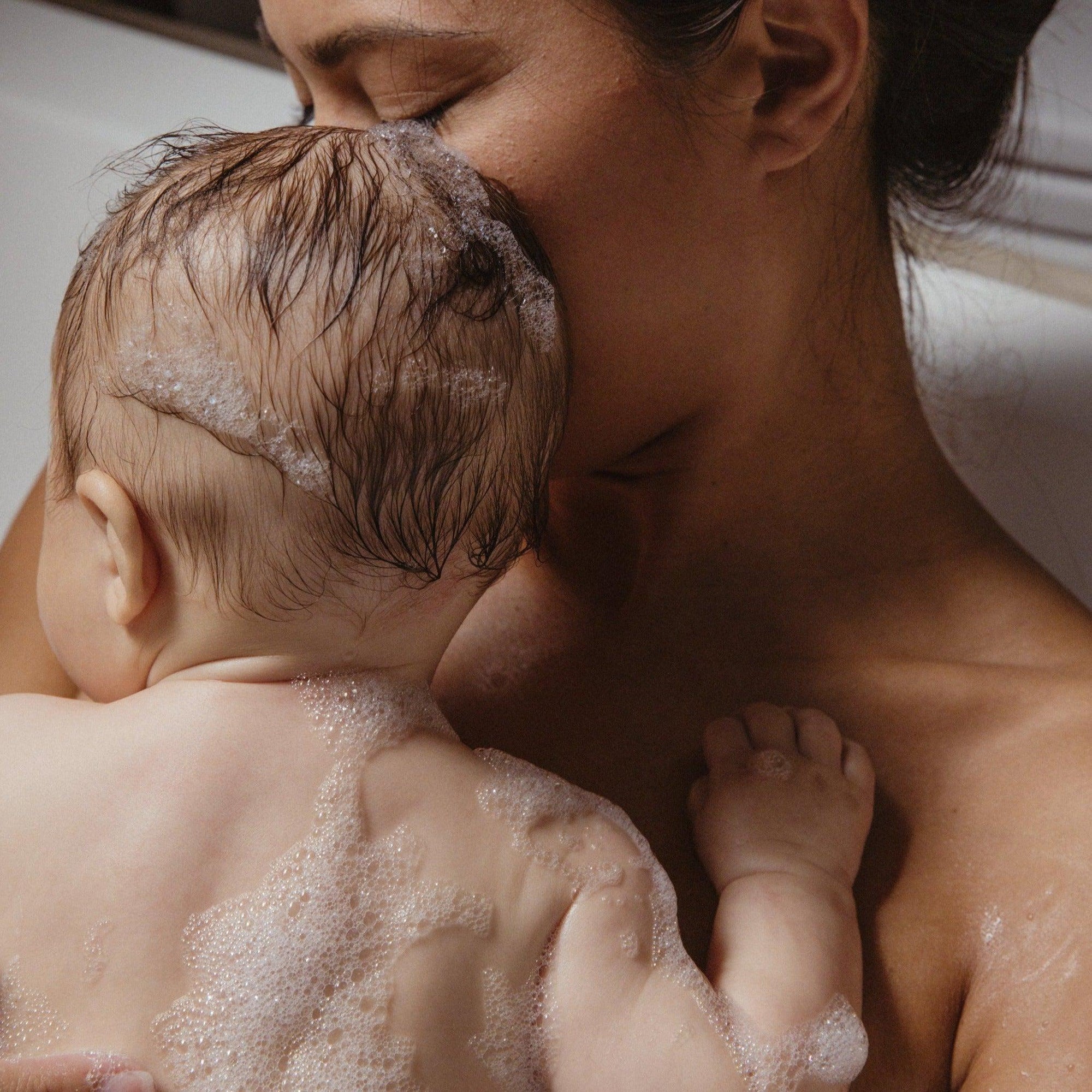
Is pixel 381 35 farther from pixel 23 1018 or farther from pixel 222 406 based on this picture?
pixel 23 1018

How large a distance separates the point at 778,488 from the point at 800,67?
312 mm

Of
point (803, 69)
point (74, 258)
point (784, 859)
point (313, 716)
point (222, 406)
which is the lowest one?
point (74, 258)

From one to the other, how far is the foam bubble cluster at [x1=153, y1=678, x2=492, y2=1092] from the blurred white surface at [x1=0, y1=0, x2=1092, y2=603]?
100 cm

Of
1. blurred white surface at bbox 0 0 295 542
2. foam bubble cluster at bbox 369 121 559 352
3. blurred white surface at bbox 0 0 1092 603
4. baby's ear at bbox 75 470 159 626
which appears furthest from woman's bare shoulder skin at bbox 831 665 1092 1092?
blurred white surface at bbox 0 0 295 542

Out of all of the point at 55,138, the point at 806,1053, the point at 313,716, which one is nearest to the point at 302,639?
the point at 313,716

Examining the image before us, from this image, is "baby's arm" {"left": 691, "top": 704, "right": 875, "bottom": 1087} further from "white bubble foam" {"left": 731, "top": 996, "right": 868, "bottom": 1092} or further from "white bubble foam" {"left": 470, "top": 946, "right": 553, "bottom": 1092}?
"white bubble foam" {"left": 470, "top": 946, "right": 553, "bottom": 1092}

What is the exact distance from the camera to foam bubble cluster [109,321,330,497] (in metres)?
0.71

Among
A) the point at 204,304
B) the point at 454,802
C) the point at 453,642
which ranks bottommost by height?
the point at 453,642

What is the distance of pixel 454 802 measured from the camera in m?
0.75

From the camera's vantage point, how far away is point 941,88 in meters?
0.99

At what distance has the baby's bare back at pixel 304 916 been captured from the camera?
69 cm

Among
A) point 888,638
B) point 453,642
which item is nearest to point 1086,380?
point 888,638

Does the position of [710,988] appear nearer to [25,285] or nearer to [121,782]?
[121,782]

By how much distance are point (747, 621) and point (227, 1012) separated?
47cm
